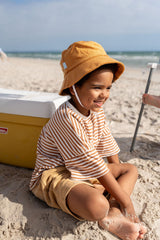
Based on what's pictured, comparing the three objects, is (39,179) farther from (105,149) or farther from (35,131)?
(105,149)

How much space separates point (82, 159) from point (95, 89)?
0.42m

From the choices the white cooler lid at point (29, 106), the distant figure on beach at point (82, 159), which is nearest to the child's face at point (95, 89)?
the distant figure on beach at point (82, 159)

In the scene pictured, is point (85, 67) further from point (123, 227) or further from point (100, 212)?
point (123, 227)

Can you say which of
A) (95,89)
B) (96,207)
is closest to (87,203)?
(96,207)

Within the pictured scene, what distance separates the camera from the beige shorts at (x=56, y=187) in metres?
1.31

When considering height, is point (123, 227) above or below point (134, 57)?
above

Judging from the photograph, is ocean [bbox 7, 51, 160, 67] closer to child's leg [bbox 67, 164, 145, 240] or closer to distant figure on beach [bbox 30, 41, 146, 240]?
distant figure on beach [bbox 30, 41, 146, 240]

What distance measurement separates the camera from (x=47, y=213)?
4.62 ft

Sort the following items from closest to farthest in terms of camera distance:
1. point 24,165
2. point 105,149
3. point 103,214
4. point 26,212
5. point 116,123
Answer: point 103,214, point 26,212, point 105,149, point 24,165, point 116,123

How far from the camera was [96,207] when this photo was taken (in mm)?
1226

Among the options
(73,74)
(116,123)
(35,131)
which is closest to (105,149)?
(35,131)

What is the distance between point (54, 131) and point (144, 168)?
1.03 metres

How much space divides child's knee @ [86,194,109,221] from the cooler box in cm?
71

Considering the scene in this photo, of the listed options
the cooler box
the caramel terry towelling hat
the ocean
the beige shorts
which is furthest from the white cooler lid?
the ocean
